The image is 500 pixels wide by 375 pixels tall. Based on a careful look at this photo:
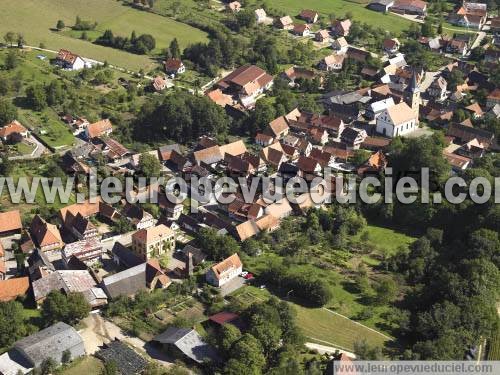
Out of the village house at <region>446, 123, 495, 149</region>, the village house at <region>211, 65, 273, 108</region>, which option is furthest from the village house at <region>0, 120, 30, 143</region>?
the village house at <region>446, 123, 495, 149</region>

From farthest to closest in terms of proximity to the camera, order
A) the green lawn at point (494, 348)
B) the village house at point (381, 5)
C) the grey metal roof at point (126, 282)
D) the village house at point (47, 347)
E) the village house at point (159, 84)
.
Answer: the village house at point (381, 5) < the village house at point (159, 84) < the grey metal roof at point (126, 282) < the green lawn at point (494, 348) < the village house at point (47, 347)

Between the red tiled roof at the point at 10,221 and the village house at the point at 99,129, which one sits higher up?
the village house at the point at 99,129

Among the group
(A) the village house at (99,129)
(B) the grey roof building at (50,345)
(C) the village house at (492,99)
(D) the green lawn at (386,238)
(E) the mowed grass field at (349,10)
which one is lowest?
(B) the grey roof building at (50,345)

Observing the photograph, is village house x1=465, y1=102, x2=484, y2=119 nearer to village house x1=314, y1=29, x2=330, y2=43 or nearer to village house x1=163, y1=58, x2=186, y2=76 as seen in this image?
village house x1=314, y1=29, x2=330, y2=43

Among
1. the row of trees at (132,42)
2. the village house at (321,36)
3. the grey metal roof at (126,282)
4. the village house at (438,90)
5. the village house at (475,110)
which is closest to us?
the grey metal roof at (126,282)

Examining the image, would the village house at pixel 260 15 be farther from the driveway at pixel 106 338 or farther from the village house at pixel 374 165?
the driveway at pixel 106 338

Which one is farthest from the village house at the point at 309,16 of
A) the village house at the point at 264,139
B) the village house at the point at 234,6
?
the village house at the point at 264,139

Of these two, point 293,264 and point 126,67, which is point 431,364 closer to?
point 293,264
